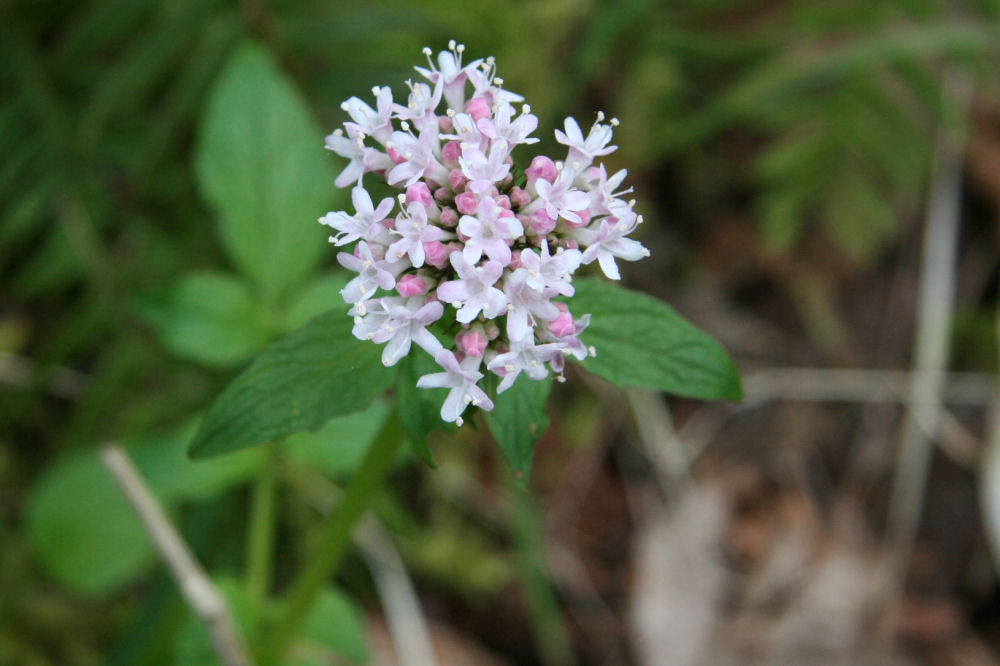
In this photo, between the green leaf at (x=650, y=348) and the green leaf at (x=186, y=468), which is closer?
the green leaf at (x=650, y=348)

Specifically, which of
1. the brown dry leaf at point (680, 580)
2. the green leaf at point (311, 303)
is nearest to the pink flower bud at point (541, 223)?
the green leaf at point (311, 303)

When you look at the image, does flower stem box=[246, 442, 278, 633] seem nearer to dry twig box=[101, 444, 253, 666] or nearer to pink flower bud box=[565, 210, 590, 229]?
dry twig box=[101, 444, 253, 666]

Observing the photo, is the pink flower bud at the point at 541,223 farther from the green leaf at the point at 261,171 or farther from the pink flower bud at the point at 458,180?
the green leaf at the point at 261,171

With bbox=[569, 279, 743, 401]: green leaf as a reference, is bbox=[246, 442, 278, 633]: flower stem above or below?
below

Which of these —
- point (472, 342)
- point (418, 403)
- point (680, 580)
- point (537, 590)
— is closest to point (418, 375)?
point (418, 403)

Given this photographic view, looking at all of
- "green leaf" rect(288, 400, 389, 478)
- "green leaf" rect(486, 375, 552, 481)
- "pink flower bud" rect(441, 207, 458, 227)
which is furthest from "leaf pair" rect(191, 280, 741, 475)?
"green leaf" rect(288, 400, 389, 478)
